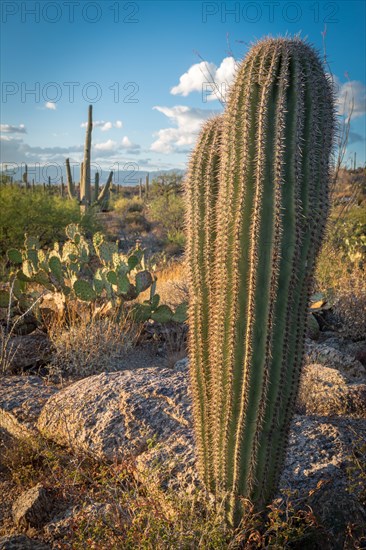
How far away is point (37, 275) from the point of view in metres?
7.27

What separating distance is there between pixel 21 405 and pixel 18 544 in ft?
6.71

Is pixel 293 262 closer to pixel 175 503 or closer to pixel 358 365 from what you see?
pixel 175 503

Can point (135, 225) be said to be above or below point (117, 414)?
above

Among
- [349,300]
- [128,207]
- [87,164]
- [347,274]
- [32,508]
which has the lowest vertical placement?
[32,508]

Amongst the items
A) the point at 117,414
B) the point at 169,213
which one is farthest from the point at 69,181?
the point at 117,414

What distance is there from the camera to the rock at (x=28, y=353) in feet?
20.8

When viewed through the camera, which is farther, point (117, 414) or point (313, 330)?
point (313, 330)

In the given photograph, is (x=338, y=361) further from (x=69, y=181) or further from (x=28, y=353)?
(x=69, y=181)

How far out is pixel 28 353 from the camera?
6508 mm

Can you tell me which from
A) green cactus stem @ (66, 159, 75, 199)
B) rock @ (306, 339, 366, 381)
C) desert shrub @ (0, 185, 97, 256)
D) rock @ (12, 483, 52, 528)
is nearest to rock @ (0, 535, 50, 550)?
rock @ (12, 483, 52, 528)

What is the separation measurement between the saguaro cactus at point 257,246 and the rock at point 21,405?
2189mm

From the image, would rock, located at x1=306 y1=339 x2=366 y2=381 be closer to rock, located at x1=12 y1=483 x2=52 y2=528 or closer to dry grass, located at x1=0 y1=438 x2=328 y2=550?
dry grass, located at x1=0 y1=438 x2=328 y2=550

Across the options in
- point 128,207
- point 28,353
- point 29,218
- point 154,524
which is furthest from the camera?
point 128,207

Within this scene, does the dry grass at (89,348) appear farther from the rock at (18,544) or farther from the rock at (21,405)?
the rock at (18,544)
